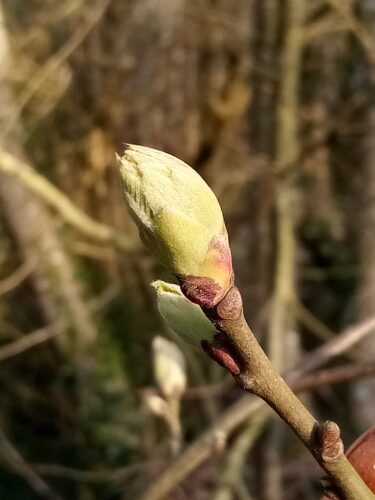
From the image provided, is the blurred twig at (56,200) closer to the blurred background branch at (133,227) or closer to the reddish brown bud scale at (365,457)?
the blurred background branch at (133,227)

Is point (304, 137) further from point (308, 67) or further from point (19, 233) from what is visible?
point (19, 233)

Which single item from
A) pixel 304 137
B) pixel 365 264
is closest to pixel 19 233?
pixel 304 137

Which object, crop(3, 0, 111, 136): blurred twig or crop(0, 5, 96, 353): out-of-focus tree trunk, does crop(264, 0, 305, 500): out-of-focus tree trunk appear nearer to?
crop(3, 0, 111, 136): blurred twig

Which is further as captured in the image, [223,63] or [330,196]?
[330,196]

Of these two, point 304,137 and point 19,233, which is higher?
point 304,137

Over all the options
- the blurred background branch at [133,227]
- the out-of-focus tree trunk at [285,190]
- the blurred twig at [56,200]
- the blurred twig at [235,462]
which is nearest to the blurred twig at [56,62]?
the blurred background branch at [133,227]

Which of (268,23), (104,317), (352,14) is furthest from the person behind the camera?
(104,317)

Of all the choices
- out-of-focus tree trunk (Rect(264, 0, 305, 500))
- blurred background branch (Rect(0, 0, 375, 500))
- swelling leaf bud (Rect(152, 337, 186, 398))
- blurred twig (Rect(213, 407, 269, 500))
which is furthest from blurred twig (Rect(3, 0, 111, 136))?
swelling leaf bud (Rect(152, 337, 186, 398))

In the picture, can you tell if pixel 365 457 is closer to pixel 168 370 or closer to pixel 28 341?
pixel 168 370
